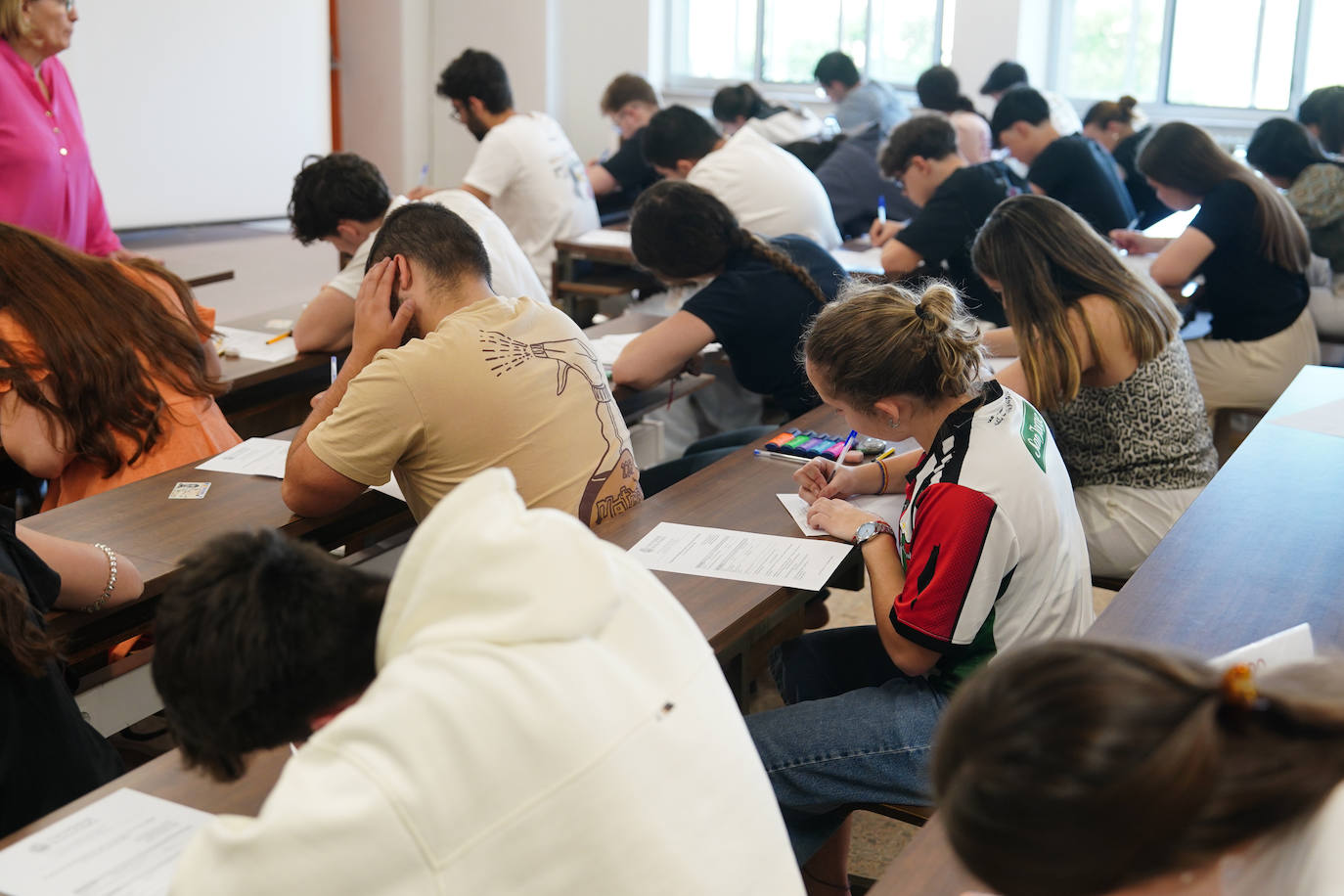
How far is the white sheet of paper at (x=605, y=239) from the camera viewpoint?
16.8 ft

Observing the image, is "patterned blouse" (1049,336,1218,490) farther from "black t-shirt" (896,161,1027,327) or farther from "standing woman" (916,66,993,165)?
"standing woman" (916,66,993,165)

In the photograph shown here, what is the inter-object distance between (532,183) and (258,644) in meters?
4.48

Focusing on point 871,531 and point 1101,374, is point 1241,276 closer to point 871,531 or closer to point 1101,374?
point 1101,374

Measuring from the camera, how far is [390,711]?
797 mm

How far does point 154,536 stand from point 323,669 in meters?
1.23

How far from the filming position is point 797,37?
9.61 m

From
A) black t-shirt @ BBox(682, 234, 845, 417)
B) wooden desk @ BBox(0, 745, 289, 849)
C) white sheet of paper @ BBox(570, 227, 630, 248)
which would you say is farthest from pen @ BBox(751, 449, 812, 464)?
white sheet of paper @ BBox(570, 227, 630, 248)

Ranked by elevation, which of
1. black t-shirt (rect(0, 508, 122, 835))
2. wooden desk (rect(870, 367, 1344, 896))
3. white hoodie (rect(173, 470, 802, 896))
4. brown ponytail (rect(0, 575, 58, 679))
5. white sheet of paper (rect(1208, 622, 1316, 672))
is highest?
white hoodie (rect(173, 470, 802, 896))

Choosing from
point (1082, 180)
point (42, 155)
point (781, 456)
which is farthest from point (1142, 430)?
point (42, 155)

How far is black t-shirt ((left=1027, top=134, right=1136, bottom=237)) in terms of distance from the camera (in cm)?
493

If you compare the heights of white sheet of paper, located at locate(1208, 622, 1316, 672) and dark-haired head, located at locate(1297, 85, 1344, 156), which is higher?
dark-haired head, located at locate(1297, 85, 1344, 156)

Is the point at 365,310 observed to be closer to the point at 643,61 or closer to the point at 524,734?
the point at 524,734

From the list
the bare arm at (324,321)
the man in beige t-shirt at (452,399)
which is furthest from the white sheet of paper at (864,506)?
the bare arm at (324,321)

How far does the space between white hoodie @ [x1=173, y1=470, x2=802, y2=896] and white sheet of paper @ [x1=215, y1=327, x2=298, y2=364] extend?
8.32 ft
